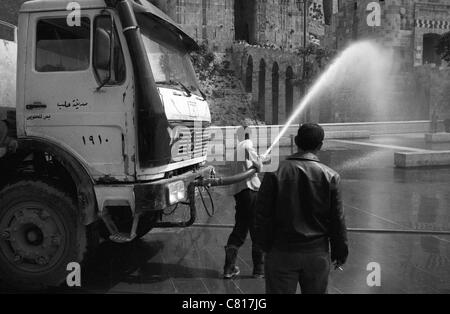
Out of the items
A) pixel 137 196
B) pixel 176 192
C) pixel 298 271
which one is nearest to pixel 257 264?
pixel 176 192

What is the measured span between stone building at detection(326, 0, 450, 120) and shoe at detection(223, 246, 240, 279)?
32826 mm

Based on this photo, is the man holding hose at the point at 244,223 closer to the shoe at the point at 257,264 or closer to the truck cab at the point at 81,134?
the shoe at the point at 257,264

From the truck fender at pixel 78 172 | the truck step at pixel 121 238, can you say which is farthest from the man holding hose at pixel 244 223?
the truck fender at pixel 78 172

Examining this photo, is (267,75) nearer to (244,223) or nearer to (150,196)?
(244,223)

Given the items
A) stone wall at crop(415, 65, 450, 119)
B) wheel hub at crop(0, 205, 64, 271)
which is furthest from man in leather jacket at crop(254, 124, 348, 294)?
stone wall at crop(415, 65, 450, 119)

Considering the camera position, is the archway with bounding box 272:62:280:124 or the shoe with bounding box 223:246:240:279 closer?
the shoe with bounding box 223:246:240:279

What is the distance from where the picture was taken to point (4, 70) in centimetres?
536

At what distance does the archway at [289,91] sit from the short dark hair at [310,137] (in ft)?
137

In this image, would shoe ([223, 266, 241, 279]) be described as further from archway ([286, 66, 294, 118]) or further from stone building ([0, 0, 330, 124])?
archway ([286, 66, 294, 118])

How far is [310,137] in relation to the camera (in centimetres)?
329

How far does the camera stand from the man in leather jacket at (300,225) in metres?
3.14

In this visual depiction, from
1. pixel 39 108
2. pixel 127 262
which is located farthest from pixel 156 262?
pixel 39 108

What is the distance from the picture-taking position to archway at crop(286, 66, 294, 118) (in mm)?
44000
